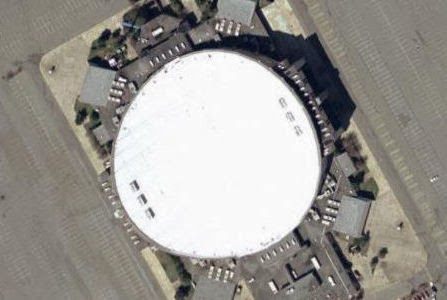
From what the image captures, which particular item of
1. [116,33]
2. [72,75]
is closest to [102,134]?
[72,75]

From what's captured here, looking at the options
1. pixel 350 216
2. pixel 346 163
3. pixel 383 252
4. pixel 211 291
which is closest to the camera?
pixel 350 216

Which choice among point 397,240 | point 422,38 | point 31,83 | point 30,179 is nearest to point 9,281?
point 30,179

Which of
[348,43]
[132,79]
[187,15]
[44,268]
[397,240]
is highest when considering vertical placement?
[187,15]

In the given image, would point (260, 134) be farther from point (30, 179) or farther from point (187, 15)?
point (30, 179)

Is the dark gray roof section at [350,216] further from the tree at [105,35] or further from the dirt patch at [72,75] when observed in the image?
the tree at [105,35]

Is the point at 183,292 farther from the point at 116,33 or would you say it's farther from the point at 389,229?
the point at 116,33

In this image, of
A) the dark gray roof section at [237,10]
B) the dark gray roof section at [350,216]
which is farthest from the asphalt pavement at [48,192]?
the dark gray roof section at [350,216]

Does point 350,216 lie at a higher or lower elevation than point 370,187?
lower
